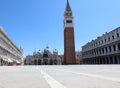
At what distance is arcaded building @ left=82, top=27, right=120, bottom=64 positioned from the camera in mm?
50656

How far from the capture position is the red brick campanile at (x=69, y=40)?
62.8 meters

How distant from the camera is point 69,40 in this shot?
65.2 metres

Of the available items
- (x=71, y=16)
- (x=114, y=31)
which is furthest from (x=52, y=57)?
(x=114, y=31)

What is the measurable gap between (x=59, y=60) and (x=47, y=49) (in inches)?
461

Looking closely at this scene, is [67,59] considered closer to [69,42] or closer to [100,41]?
[69,42]

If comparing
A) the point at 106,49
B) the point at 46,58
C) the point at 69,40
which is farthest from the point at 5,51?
the point at 46,58

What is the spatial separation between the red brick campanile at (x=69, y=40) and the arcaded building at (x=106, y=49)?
10858 millimetres

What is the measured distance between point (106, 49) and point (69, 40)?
15206 mm

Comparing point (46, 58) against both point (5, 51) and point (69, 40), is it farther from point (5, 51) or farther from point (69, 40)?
point (5, 51)

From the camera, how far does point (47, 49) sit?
372 feet
